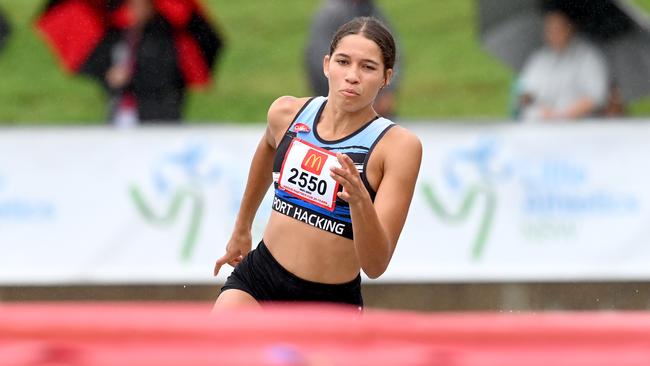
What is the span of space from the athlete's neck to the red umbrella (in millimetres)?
4927

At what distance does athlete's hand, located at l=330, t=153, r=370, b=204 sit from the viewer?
14.7 feet

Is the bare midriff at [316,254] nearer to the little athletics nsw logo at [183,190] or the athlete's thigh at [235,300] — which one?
the athlete's thigh at [235,300]

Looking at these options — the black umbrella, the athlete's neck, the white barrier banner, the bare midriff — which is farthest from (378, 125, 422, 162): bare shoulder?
the black umbrella

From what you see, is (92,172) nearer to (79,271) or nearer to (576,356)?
(79,271)

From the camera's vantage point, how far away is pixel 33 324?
3369 millimetres

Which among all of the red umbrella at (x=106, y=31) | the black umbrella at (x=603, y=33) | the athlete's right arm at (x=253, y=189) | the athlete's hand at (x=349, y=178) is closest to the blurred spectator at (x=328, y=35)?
the red umbrella at (x=106, y=31)

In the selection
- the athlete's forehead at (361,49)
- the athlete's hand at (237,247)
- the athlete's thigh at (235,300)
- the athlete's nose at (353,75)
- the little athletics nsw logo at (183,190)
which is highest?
the athlete's forehead at (361,49)

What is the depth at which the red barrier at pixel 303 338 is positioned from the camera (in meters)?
3.38

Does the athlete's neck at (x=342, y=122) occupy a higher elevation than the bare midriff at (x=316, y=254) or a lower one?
higher

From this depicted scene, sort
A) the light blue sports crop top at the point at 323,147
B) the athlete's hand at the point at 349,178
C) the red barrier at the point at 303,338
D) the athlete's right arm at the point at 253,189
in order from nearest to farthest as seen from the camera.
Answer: the red barrier at the point at 303,338 → the athlete's hand at the point at 349,178 → the light blue sports crop top at the point at 323,147 → the athlete's right arm at the point at 253,189

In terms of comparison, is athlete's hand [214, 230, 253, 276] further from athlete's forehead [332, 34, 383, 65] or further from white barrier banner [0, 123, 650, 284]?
white barrier banner [0, 123, 650, 284]

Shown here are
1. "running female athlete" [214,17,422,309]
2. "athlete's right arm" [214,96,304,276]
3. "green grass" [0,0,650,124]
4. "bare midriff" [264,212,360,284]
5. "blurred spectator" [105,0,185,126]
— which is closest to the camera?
"running female athlete" [214,17,422,309]

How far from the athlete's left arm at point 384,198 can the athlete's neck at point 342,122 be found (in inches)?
6.0

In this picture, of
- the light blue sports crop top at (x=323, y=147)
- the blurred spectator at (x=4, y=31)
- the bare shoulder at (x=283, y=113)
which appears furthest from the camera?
the blurred spectator at (x=4, y=31)
